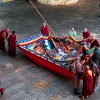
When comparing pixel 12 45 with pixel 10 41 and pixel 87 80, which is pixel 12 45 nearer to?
pixel 10 41

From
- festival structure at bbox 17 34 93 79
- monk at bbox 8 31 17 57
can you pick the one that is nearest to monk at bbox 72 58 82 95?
festival structure at bbox 17 34 93 79

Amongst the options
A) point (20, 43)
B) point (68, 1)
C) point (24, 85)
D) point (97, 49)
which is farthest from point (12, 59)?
point (68, 1)

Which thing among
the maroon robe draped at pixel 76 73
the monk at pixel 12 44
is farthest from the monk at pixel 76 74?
the monk at pixel 12 44

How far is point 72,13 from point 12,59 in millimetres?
8450

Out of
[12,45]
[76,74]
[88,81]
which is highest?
[12,45]

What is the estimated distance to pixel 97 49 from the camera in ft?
33.7

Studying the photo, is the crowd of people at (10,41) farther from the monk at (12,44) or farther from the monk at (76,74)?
the monk at (76,74)

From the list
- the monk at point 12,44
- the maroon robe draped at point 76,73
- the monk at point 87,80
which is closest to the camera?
the monk at point 87,80

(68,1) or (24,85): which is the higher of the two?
(68,1)

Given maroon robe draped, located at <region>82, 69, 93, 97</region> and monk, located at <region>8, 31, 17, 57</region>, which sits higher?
monk, located at <region>8, 31, 17, 57</region>

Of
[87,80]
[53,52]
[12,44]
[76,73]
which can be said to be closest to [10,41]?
[12,44]

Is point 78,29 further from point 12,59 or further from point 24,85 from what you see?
point 24,85

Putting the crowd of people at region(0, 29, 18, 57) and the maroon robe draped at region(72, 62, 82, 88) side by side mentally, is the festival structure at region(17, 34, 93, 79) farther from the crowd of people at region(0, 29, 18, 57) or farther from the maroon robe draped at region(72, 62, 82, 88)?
the maroon robe draped at region(72, 62, 82, 88)

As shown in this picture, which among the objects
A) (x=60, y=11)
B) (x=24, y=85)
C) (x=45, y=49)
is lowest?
(x=24, y=85)
